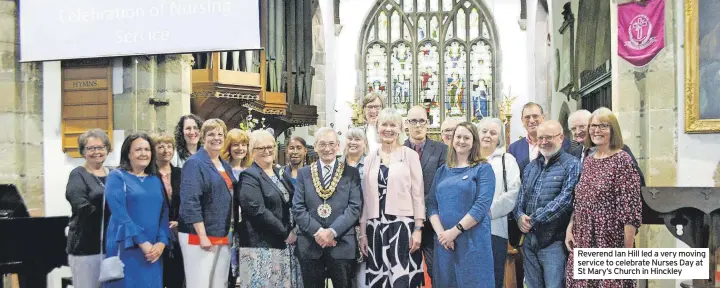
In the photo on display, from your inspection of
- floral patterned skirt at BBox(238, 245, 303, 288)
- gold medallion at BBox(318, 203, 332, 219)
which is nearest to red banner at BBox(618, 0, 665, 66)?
gold medallion at BBox(318, 203, 332, 219)

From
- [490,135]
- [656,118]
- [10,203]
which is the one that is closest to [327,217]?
[490,135]

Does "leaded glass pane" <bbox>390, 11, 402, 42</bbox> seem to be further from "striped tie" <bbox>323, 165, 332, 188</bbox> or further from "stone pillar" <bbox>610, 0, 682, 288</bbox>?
"striped tie" <bbox>323, 165, 332, 188</bbox>

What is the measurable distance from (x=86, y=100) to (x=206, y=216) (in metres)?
2.47

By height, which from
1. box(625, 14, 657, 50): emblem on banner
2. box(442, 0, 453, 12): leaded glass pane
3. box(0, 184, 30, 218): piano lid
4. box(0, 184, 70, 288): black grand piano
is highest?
box(442, 0, 453, 12): leaded glass pane

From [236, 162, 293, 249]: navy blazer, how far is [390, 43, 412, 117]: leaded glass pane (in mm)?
13966

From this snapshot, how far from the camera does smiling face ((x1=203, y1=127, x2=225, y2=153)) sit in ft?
15.2

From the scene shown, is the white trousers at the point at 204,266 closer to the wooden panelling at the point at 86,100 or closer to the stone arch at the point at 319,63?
the wooden panelling at the point at 86,100

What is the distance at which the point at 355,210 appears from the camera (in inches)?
179

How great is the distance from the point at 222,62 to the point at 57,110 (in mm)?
1946

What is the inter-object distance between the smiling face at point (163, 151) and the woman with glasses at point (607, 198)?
2.54 metres

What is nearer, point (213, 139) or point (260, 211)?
point (260, 211)

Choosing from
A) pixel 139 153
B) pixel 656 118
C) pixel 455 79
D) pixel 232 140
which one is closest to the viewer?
pixel 139 153

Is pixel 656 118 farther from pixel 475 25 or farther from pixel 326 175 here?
pixel 475 25

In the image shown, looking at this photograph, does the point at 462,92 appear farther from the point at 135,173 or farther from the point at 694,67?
the point at 135,173
